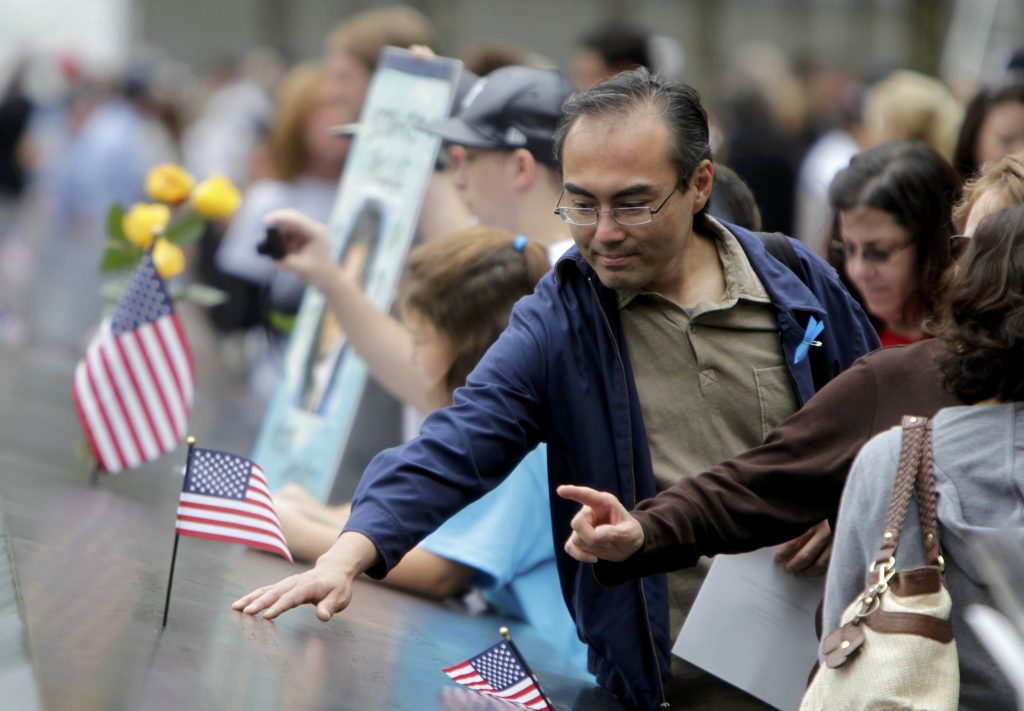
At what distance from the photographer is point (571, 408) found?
3.62 m

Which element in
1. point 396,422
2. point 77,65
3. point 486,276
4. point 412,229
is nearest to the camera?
point 486,276

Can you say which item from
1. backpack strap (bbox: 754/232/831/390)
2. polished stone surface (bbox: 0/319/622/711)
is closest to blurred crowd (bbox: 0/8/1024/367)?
backpack strap (bbox: 754/232/831/390)

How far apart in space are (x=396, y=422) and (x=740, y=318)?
3.06m

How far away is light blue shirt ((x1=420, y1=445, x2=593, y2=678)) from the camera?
4441 millimetres

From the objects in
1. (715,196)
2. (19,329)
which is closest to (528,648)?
(715,196)

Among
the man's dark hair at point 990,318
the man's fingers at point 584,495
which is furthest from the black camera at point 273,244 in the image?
the man's dark hair at point 990,318

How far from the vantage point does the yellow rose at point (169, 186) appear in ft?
20.3

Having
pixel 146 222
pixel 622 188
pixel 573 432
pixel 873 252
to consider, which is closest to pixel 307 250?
pixel 146 222

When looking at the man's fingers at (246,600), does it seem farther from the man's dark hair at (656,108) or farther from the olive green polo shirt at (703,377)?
the man's dark hair at (656,108)

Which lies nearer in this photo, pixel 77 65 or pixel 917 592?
pixel 917 592

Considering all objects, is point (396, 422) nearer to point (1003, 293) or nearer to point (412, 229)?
point (412, 229)

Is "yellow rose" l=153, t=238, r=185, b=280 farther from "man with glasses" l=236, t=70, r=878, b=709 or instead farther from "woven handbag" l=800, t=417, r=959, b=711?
"woven handbag" l=800, t=417, r=959, b=711

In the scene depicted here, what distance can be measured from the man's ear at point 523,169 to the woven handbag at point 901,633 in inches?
109

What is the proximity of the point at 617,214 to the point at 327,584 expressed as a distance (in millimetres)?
998
